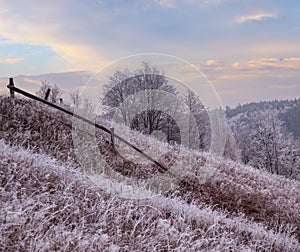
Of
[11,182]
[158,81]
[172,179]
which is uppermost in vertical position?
[158,81]

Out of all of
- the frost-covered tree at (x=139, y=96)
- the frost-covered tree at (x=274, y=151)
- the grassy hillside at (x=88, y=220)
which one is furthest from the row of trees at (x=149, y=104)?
the grassy hillside at (x=88, y=220)

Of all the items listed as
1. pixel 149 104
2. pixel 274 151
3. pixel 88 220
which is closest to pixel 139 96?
pixel 149 104

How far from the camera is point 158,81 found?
4038cm

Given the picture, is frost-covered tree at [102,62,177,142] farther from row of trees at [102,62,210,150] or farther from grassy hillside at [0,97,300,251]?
grassy hillside at [0,97,300,251]

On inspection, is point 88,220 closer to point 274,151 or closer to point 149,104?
point 149,104

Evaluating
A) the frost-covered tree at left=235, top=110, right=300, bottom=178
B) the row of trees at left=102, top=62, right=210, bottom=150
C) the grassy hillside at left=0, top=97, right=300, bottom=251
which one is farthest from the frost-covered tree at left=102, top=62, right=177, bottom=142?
the grassy hillside at left=0, top=97, right=300, bottom=251

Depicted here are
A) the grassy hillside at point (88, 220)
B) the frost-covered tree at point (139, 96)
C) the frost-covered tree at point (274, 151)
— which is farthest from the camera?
the frost-covered tree at point (274, 151)

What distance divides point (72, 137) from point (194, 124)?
104 feet

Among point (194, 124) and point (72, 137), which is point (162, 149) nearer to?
point (72, 137)

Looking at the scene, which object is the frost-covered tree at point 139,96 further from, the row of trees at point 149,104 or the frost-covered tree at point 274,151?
the frost-covered tree at point 274,151

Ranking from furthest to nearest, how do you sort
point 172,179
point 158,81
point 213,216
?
1. point 158,81
2. point 172,179
3. point 213,216


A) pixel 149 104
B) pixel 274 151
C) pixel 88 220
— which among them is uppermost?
pixel 149 104

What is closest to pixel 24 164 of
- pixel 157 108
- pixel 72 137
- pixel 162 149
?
pixel 72 137

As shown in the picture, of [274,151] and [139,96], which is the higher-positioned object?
[139,96]
